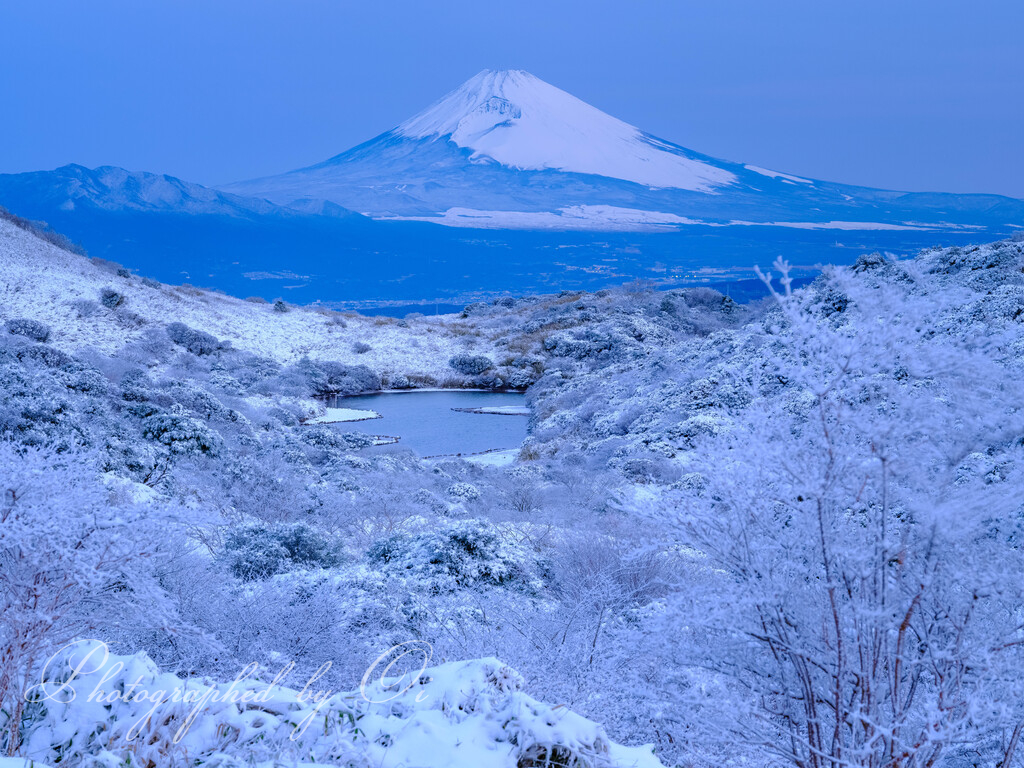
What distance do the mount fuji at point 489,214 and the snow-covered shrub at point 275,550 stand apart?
38.7 metres

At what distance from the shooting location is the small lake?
20266 mm

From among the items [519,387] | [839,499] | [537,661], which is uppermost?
[839,499]

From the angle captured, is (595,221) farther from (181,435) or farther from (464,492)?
(464,492)

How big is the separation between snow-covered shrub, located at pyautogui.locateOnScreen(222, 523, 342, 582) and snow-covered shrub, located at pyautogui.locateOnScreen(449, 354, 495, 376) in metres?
20.6

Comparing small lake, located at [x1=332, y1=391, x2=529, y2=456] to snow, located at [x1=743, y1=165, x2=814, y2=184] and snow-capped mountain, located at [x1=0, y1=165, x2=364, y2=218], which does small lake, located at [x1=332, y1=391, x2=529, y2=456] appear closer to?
snow-capped mountain, located at [x1=0, y1=165, x2=364, y2=218]

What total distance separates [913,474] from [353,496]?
10.0 m

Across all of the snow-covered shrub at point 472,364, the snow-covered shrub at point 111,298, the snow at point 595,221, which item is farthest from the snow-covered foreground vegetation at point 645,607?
the snow at point 595,221

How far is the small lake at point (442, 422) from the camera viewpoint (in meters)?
20.3

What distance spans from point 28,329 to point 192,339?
213 inches

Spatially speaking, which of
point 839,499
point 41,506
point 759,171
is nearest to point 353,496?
point 41,506

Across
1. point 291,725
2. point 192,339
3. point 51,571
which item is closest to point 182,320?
point 192,339

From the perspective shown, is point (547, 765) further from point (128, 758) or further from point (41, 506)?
point (41, 506)

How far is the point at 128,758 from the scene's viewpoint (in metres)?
2.75

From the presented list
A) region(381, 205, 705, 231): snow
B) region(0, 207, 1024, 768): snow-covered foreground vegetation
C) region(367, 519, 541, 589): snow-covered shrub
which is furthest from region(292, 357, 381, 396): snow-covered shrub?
region(381, 205, 705, 231): snow
